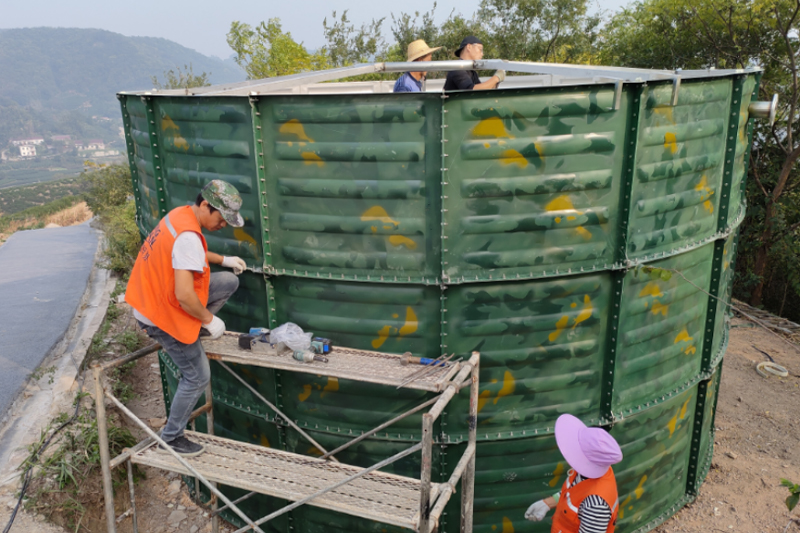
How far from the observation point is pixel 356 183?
177 inches

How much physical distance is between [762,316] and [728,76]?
9111 millimetres

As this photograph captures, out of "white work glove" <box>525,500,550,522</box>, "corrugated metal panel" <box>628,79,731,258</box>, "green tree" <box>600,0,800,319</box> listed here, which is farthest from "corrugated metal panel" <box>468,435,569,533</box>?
"green tree" <box>600,0,800,319</box>

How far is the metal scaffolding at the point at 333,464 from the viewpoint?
3816mm

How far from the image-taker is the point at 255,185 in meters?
4.73

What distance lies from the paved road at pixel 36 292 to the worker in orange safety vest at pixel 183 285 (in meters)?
3.94

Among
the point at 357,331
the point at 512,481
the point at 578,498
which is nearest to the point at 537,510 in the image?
the point at 578,498

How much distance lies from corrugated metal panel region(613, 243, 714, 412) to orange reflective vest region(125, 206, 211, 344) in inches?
138

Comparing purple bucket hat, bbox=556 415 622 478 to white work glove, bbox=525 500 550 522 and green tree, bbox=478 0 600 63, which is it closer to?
white work glove, bbox=525 500 550 522

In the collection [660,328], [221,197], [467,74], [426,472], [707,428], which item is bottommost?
[707,428]

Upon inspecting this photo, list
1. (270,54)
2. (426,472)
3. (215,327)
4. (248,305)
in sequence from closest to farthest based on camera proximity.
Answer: (426,472), (215,327), (248,305), (270,54)

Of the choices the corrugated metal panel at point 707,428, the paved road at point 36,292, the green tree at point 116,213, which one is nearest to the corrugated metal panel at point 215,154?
the paved road at point 36,292

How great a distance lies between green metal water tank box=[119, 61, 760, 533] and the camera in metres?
4.42

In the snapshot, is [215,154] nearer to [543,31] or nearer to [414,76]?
[414,76]

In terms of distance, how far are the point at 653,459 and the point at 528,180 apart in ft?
10.8
